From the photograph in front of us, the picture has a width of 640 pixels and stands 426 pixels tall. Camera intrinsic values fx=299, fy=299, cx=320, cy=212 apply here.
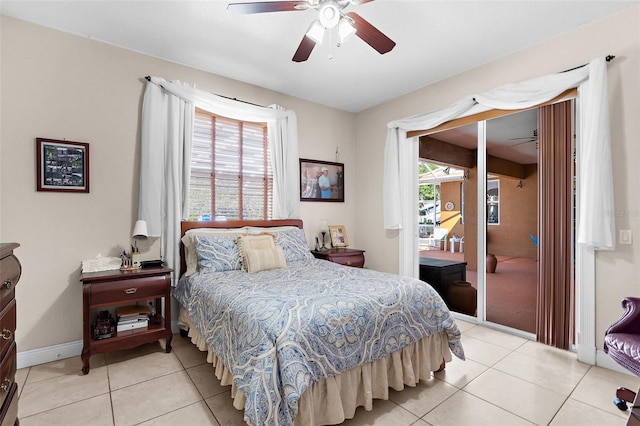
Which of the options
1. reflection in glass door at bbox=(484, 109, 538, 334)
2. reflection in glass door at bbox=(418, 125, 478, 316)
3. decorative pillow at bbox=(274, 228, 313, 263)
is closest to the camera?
reflection in glass door at bbox=(484, 109, 538, 334)

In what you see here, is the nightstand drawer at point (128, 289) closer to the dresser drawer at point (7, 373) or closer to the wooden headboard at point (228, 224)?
the wooden headboard at point (228, 224)

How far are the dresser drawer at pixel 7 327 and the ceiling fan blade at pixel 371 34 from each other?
236cm

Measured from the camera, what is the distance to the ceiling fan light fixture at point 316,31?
1987mm

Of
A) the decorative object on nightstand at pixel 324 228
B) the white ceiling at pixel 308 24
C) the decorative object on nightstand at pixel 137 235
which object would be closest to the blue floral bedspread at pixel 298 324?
the decorative object on nightstand at pixel 137 235

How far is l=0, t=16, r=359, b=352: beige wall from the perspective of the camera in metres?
2.42

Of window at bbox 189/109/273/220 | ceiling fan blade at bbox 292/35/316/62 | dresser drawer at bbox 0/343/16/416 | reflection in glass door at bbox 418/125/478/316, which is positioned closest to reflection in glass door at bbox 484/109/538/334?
reflection in glass door at bbox 418/125/478/316

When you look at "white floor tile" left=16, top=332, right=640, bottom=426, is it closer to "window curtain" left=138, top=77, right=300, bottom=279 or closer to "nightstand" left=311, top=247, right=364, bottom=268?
"window curtain" left=138, top=77, right=300, bottom=279

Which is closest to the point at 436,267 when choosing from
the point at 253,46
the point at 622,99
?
the point at 622,99

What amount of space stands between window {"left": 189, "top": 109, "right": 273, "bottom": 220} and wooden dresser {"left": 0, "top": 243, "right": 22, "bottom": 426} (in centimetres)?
195

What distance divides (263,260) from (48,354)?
1.91 metres

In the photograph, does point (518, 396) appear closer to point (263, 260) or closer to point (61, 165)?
point (263, 260)

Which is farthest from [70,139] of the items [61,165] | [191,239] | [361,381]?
[361,381]

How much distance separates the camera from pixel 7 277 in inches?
49.7

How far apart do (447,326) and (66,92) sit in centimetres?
371
